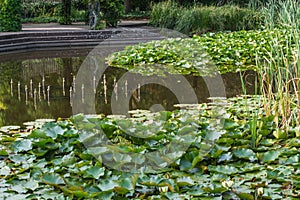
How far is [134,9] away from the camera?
68.8 ft

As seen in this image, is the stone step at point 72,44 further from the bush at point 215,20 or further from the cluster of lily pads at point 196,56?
the cluster of lily pads at point 196,56

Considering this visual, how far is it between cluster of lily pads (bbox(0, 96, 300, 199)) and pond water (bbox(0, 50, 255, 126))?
1.46 meters

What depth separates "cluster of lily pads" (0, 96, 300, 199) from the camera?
A: 10.8 ft

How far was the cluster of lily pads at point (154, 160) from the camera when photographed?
3.29 metres

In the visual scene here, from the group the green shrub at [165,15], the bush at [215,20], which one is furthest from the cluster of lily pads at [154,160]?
the green shrub at [165,15]

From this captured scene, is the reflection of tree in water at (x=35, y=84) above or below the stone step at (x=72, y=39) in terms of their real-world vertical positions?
below

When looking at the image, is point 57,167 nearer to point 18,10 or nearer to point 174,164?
point 174,164

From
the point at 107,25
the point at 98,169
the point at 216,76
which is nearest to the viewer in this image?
the point at 98,169

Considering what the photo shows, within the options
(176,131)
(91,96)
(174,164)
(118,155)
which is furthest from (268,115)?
(91,96)

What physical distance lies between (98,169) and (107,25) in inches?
438

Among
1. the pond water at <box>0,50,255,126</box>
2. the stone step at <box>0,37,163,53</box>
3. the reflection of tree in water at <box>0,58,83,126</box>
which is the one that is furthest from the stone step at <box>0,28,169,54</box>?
the pond water at <box>0,50,255,126</box>

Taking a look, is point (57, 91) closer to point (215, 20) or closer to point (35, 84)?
point (35, 84)

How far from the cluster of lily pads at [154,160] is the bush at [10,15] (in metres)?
8.76

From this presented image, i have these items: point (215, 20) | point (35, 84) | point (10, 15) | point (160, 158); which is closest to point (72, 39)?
point (10, 15)
